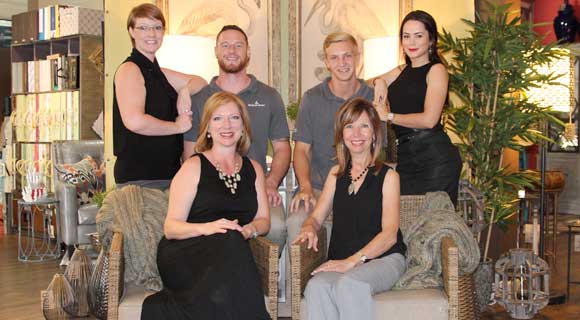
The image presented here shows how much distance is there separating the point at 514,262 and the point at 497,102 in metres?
0.96

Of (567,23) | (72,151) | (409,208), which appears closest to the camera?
(409,208)

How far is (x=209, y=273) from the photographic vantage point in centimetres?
286

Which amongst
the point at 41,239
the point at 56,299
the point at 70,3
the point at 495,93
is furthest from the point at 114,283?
the point at 70,3

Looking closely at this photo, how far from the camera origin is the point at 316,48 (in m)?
5.54

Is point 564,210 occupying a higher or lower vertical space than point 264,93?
lower

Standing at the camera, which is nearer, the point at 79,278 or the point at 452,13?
the point at 79,278

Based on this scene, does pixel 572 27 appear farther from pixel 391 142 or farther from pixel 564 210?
pixel 391 142

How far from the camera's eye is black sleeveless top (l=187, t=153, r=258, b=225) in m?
3.07

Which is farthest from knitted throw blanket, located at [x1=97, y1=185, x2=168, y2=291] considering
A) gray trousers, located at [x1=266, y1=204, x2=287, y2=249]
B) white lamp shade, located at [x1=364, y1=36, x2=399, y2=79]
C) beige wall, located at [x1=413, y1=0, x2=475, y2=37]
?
beige wall, located at [x1=413, y1=0, x2=475, y2=37]

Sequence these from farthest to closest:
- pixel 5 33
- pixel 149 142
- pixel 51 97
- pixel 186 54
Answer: pixel 5 33 < pixel 51 97 < pixel 186 54 < pixel 149 142

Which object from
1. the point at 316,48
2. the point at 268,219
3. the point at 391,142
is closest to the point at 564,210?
the point at 316,48

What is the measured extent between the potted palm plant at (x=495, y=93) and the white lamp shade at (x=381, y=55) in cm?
54

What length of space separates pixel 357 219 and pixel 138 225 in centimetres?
94

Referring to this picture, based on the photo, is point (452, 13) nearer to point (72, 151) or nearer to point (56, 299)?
point (56, 299)
